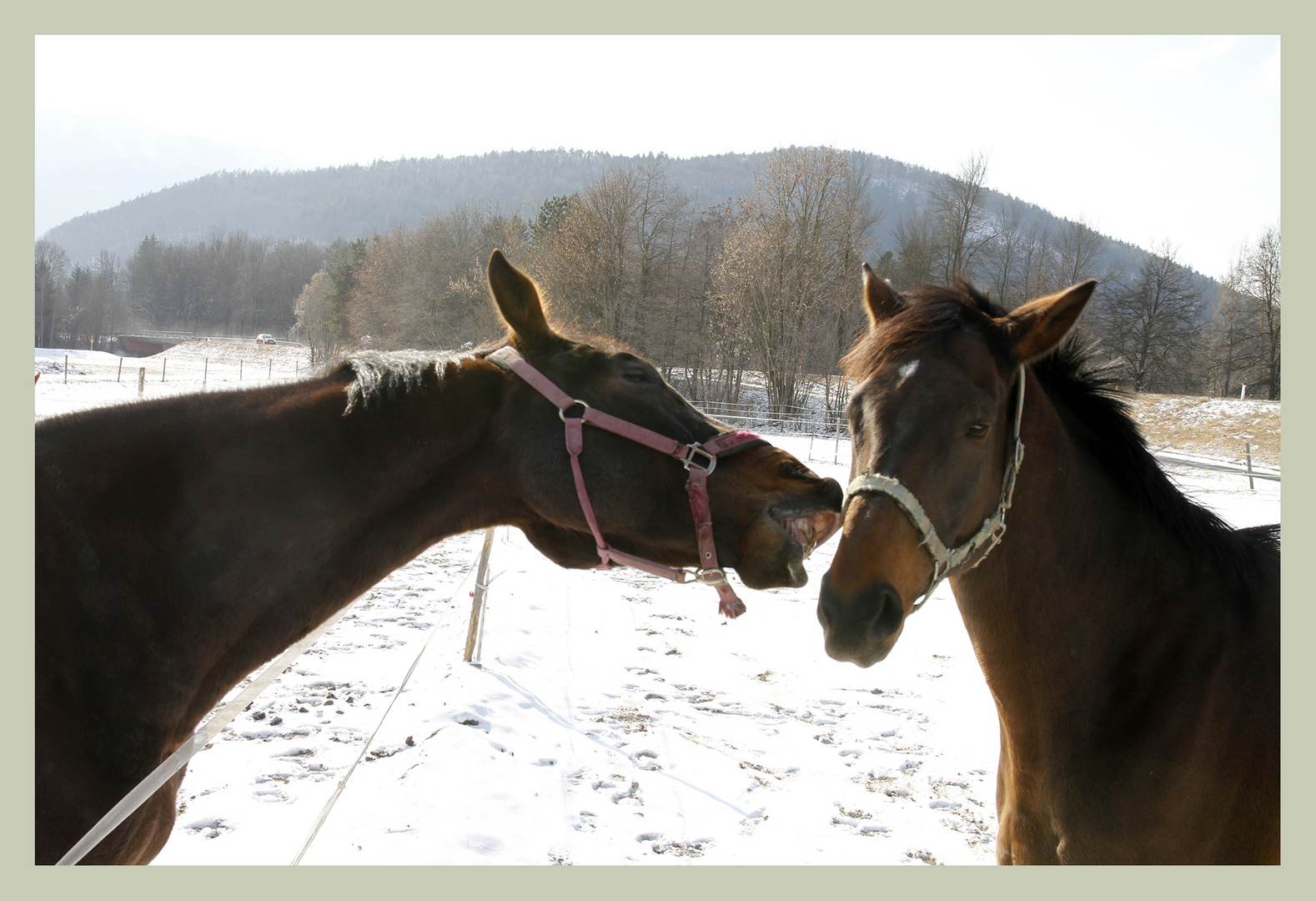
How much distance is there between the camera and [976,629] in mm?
2121

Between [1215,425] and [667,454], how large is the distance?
28.4 metres

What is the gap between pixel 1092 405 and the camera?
2236mm

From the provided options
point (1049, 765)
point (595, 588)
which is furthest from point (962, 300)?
point (595, 588)

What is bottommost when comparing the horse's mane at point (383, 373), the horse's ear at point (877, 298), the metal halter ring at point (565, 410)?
the metal halter ring at point (565, 410)

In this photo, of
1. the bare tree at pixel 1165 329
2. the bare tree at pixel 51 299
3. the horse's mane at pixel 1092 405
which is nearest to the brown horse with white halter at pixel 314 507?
the horse's mane at pixel 1092 405

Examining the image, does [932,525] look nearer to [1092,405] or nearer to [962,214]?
[1092,405]

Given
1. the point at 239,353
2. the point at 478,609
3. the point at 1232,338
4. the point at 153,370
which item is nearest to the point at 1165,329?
the point at 1232,338

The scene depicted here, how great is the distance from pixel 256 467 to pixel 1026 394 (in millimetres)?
2209

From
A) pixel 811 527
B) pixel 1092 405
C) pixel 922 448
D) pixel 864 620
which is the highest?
pixel 1092 405

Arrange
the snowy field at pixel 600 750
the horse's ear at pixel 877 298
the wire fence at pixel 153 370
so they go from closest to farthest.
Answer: the horse's ear at pixel 877 298 < the snowy field at pixel 600 750 < the wire fence at pixel 153 370

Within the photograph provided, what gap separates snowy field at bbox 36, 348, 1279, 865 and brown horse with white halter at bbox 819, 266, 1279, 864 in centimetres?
152

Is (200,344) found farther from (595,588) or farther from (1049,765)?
(1049,765)

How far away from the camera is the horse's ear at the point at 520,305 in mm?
2092

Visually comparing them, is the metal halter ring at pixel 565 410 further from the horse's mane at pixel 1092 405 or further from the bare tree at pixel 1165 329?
the bare tree at pixel 1165 329
